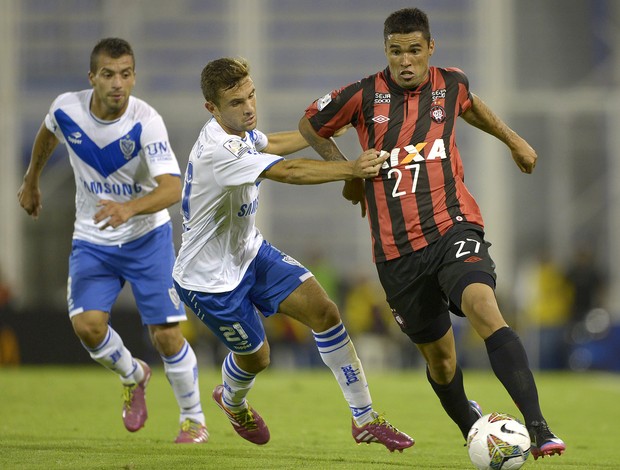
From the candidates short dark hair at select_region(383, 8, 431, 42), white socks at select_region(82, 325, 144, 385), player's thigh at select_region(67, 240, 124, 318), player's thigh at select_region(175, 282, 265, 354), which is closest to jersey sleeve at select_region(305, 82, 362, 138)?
short dark hair at select_region(383, 8, 431, 42)

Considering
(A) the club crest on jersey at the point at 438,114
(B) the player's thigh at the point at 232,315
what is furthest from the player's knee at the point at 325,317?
(A) the club crest on jersey at the point at 438,114

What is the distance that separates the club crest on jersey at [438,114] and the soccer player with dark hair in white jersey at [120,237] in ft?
6.62

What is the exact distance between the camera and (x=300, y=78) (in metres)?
23.3

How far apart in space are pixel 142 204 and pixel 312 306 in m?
1.33

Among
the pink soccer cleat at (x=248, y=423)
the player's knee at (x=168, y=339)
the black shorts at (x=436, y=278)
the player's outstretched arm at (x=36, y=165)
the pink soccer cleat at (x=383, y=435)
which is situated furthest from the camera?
the player's outstretched arm at (x=36, y=165)

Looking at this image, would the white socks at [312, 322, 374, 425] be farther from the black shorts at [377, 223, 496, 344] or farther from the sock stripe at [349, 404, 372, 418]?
the black shorts at [377, 223, 496, 344]

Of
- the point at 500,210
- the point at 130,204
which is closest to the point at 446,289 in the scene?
the point at 130,204

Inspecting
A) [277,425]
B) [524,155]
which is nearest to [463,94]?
[524,155]

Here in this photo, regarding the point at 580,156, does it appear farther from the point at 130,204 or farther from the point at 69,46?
the point at 130,204

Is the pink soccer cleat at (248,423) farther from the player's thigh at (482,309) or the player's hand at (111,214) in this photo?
the player's thigh at (482,309)

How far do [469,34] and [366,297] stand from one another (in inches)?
265

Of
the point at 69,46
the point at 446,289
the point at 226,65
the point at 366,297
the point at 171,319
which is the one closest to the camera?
the point at 446,289

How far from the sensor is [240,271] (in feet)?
21.8

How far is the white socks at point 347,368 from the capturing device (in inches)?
261
